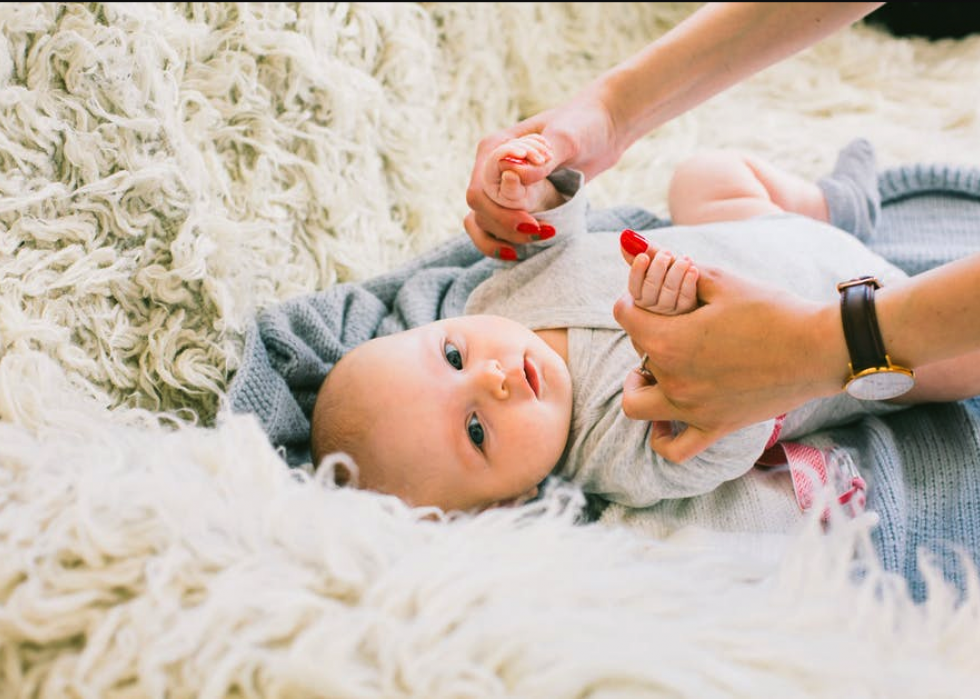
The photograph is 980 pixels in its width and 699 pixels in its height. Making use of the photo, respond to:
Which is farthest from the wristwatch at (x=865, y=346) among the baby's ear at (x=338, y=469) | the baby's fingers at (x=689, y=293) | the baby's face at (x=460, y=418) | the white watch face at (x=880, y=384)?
the baby's ear at (x=338, y=469)

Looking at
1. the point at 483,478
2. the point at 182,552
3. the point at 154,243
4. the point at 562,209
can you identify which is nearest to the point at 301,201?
the point at 154,243

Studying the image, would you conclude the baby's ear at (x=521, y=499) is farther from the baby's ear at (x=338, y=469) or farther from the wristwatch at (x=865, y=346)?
the wristwatch at (x=865, y=346)

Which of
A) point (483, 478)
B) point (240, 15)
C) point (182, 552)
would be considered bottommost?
point (483, 478)

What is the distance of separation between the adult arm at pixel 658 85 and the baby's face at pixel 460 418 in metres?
0.18

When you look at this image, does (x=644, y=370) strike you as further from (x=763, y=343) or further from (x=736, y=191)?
(x=736, y=191)

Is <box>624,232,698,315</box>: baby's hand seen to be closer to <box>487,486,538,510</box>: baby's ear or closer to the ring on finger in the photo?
the ring on finger

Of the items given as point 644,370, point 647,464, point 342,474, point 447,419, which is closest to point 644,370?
point 644,370

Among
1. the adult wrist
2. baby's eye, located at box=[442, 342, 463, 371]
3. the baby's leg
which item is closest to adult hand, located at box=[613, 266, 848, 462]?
the adult wrist

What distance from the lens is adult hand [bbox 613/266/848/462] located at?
2.30 feet

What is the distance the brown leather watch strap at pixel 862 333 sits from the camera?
0.68 metres

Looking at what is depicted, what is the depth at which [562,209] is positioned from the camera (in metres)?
1.03

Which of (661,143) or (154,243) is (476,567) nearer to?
(154,243)

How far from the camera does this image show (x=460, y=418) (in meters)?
0.89

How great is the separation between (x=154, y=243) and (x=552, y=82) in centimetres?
79
